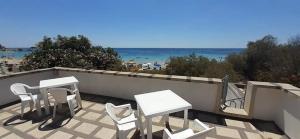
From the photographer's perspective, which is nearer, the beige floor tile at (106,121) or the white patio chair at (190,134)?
the white patio chair at (190,134)

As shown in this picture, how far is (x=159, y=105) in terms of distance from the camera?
2.65 m

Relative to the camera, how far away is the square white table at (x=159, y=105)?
2427 millimetres

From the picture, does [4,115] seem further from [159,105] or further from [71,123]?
[159,105]

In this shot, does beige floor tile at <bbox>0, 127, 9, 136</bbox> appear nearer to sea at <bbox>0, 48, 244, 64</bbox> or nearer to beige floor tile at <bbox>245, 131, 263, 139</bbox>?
beige floor tile at <bbox>245, 131, 263, 139</bbox>

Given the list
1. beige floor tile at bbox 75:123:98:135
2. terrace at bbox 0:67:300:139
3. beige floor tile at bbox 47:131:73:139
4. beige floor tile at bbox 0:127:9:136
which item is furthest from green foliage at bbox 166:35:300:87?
beige floor tile at bbox 0:127:9:136

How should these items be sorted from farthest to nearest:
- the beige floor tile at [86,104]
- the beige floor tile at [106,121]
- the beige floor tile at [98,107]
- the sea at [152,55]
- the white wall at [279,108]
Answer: the sea at [152,55] → the beige floor tile at [86,104] → the beige floor tile at [98,107] → the beige floor tile at [106,121] → the white wall at [279,108]

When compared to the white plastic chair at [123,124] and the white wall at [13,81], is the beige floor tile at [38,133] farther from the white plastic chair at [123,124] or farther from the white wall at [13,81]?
the white wall at [13,81]

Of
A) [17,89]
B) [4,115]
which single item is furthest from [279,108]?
[4,115]

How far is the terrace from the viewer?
10.0 ft

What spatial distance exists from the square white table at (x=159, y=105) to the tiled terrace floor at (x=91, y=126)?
Answer: 2.22 feet

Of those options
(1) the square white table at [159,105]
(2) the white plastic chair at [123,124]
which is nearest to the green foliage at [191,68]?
(1) the square white table at [159,105]

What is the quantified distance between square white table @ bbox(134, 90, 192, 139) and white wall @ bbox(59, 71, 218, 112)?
3.68 ft

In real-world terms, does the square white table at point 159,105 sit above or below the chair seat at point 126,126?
above

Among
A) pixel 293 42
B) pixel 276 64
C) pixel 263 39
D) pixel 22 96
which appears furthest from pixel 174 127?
pixel 263 39
